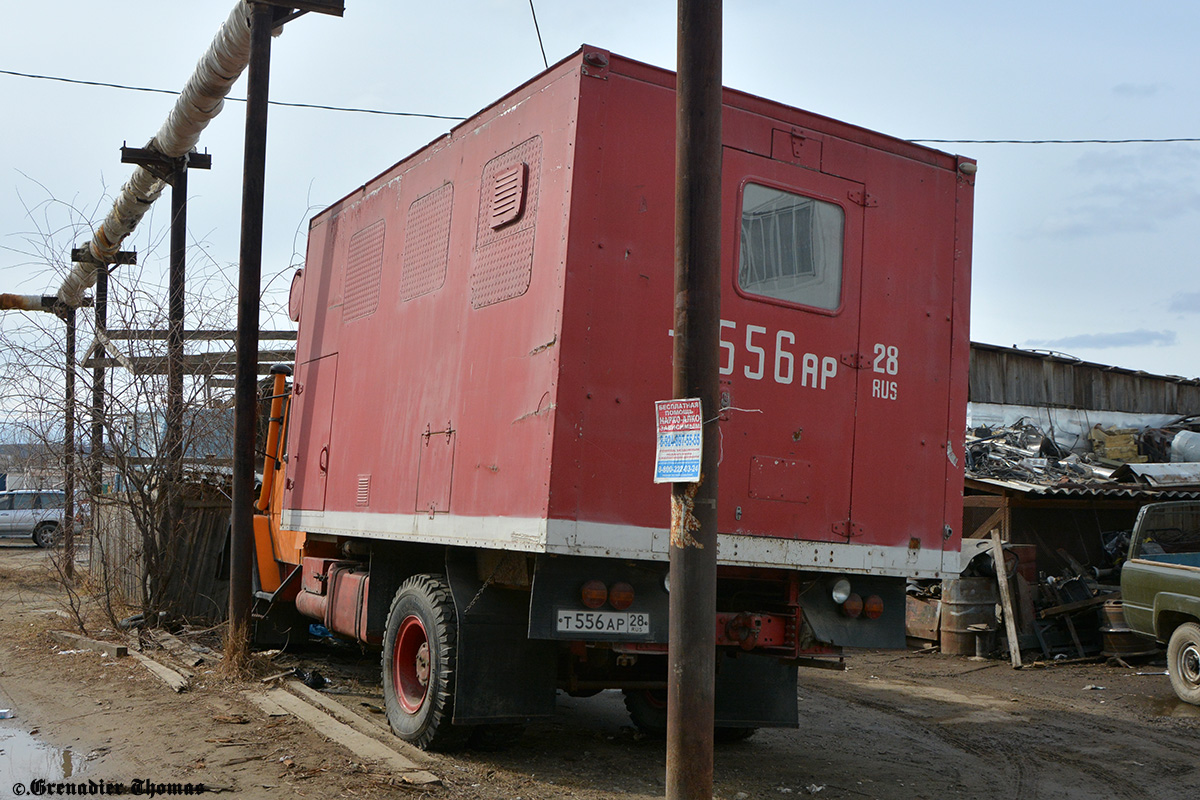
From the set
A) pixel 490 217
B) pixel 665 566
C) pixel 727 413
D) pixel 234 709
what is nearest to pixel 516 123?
pixel 490 217

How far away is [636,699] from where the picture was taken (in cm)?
760

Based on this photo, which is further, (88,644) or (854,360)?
(88,644)

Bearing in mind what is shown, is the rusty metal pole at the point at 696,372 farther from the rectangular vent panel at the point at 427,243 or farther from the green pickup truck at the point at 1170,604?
the green pickup truck at the point at 1170,604

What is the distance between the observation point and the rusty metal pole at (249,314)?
9.76 meters

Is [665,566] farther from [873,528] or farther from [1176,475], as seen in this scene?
[1176,475]

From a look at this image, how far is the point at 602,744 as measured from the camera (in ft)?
24.2

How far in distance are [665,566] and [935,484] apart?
1884 millimetres

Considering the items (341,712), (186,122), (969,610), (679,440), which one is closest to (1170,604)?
(969,610)

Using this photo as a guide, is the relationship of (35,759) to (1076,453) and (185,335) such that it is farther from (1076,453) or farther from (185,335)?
(1076,453)

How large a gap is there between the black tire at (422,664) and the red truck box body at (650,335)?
0.43 metres

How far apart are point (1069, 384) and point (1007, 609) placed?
9.32 m

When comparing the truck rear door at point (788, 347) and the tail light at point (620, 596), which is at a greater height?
the truck rear door at point (788, 347)

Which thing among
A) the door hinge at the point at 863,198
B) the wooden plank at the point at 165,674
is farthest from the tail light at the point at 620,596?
the wooden plank at the point at 165,674

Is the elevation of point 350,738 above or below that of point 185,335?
below
